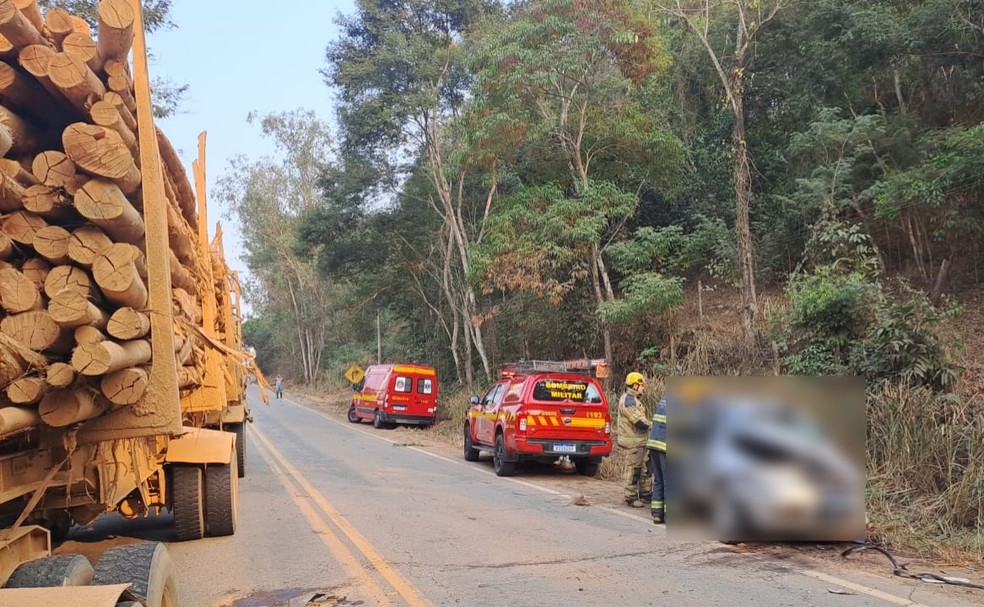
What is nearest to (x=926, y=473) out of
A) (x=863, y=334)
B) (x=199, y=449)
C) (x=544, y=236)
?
(x=863, y=334)

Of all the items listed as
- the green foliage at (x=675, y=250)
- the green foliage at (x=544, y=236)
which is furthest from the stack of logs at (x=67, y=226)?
the green foliage at (x=675, y=250)

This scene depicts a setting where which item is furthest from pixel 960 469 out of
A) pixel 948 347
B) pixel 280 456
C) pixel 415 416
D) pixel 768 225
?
pixel 415 416

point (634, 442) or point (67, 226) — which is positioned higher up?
point (67, 226)

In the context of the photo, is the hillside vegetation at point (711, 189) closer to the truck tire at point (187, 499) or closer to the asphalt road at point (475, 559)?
the asphalt road at point (475, 559)

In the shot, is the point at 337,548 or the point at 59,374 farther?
the point at 337,548

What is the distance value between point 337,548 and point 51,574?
4296 mm

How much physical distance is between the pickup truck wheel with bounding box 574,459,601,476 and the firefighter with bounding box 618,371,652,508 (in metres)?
2.90

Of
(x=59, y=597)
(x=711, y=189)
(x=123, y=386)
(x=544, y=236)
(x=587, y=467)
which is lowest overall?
(x=587, y=467)

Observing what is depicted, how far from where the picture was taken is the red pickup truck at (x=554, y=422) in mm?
12359

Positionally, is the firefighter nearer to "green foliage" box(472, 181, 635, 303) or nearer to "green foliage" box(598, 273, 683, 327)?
"green foliage" box(598, 273, 683, 327)

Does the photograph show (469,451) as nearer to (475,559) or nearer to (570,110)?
(475,559)

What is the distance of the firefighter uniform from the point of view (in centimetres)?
841

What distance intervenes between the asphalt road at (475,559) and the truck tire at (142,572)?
6.01ft

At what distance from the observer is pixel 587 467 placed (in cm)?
1309
